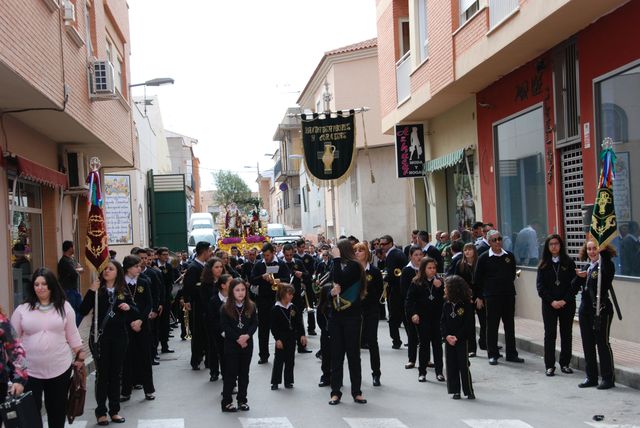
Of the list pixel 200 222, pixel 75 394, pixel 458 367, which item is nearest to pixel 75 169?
pixel 458 367

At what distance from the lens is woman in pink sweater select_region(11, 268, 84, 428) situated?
7.27 m

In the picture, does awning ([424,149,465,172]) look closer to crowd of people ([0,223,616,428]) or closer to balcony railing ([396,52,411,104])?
balcony railing ([396,52,411,104])

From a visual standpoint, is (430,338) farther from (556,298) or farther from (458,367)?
(556,298)

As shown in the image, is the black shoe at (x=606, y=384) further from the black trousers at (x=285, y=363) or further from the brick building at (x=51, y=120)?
the brick building at (x=51, y=120)

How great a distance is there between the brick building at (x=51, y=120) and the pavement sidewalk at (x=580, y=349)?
814 cm

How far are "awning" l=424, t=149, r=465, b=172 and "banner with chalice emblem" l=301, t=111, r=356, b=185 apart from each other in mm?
2177

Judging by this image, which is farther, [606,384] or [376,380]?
[376,380]

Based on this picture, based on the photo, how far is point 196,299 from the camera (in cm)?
1263

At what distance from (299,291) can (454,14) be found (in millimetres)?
7183

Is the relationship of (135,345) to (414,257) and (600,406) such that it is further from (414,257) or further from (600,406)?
(600,406)

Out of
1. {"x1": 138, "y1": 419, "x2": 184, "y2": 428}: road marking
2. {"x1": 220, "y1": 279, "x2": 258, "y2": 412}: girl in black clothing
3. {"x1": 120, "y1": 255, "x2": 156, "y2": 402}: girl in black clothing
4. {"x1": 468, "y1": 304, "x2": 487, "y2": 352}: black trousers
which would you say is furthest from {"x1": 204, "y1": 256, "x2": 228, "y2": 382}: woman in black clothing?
{"x1": 468, "y1": 304, "x2": 487, "y2": 352}: black trousers

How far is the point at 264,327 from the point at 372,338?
3.03m

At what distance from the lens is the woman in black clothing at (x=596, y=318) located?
10031 mm

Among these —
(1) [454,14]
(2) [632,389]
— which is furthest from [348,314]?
(1) [454,14]
